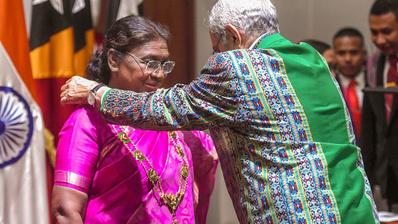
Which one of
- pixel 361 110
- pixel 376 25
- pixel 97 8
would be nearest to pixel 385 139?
pixel 361 110

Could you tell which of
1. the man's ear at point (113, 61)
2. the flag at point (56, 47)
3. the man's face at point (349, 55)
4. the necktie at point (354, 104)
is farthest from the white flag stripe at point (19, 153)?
the man's face at point (349, 55)

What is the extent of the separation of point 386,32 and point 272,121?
8.65 ft

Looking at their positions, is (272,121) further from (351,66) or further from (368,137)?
(351,66)

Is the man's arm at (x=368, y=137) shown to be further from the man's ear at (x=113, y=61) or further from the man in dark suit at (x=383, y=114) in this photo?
the man's ear at (x=113, y=61)

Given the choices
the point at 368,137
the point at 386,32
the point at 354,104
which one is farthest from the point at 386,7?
the point at 368,137

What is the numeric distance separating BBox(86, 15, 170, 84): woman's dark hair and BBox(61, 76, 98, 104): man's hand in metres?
0.30

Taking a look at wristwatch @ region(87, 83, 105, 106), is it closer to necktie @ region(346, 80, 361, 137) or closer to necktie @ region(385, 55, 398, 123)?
necktie @ region(385, 55, 398, 123)

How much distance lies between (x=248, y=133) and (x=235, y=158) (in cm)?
11

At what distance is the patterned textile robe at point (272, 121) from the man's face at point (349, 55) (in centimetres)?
283

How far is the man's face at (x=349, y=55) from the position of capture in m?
5.32

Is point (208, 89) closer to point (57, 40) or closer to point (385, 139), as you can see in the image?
point (57, 40)

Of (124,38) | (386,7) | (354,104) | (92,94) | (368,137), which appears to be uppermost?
(124,38)

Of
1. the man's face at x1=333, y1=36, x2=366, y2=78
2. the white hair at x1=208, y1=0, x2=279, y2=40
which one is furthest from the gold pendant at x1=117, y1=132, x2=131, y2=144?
the man's face at x1=333, y1=36, x2=366, y2=78

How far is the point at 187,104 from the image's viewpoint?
2.47 metres
